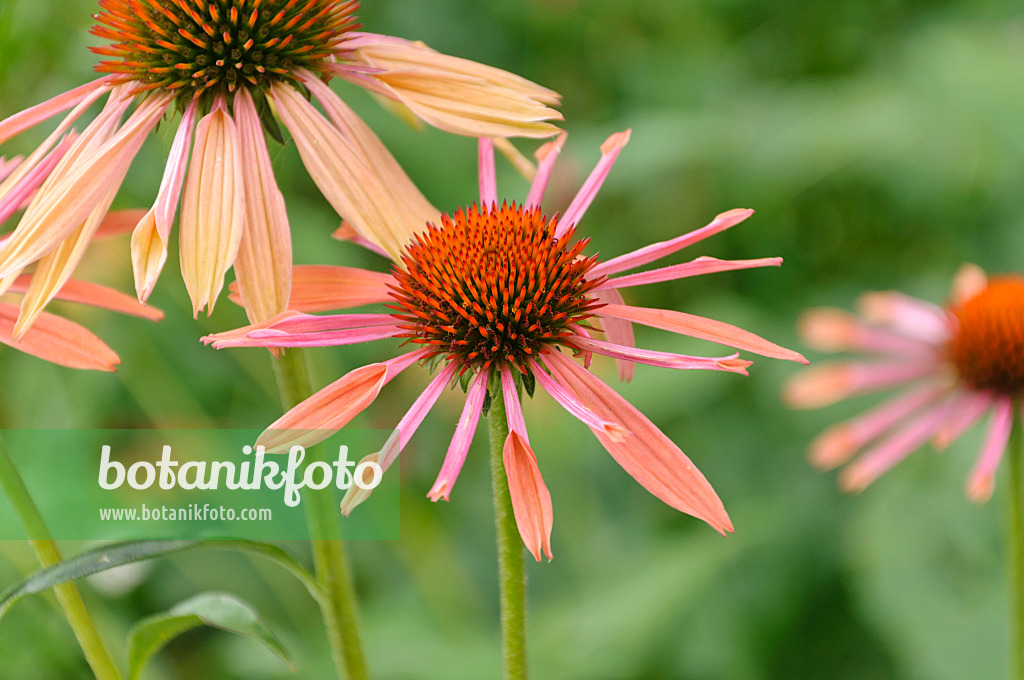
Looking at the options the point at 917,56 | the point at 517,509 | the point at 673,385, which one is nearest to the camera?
the point at 517,509

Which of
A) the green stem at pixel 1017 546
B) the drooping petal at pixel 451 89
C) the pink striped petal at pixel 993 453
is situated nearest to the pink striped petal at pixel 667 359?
the drooping petal at pixel 451 89

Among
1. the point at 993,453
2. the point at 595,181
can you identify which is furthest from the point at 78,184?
the point at 993,453

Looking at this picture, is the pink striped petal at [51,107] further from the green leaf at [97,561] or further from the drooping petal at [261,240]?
the green leaf at [97,561]

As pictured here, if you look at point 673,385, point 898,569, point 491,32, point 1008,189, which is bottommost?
point 898,569

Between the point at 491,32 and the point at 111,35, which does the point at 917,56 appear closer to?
the point at 491,32

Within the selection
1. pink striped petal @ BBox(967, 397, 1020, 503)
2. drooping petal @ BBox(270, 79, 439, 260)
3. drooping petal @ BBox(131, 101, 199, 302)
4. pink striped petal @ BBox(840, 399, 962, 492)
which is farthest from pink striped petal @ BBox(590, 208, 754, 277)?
pink striped petal @ BBox(840, 399, 962, 492)

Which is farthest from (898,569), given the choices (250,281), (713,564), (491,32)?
(491,32)

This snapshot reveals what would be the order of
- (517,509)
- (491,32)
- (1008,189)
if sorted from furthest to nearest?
(491,32)
(1008,189)
(517,509)
